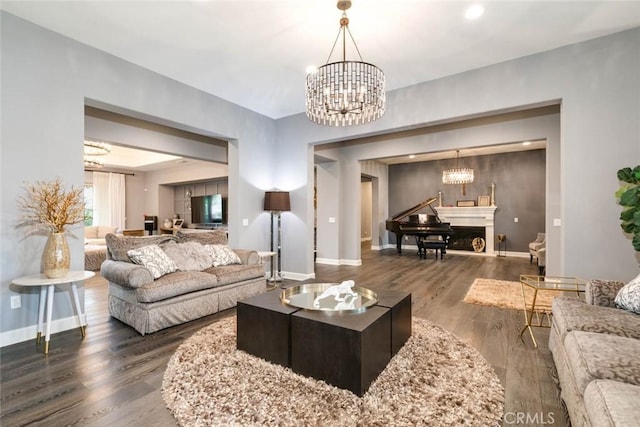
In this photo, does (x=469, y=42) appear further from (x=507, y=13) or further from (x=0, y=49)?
(x=0, y=49)

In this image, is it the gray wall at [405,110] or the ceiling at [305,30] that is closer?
the ceiling at [305,30]

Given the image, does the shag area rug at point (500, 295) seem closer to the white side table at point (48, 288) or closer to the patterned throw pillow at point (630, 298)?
the patterned throw pillow at point (630, 298)

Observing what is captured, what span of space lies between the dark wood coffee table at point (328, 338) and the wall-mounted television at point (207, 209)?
23.8ft

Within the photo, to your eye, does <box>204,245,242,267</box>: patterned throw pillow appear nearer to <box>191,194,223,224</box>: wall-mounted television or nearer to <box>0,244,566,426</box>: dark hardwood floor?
<box>0,244,566,426</box>: dark hardwood floor

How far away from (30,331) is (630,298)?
5.15 m

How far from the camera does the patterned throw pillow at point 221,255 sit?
13.3ft

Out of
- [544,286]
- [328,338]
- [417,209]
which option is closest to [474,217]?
[417,209]

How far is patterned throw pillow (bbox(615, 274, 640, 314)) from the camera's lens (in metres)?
2.10

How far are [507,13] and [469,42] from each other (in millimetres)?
503

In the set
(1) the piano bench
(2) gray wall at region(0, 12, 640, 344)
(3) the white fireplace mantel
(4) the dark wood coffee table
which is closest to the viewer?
(4) the dark wood coffee table

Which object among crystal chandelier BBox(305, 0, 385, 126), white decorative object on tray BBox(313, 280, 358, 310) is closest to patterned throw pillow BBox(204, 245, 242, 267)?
white decorative object on tray BBox(313, 280, 358, 310)

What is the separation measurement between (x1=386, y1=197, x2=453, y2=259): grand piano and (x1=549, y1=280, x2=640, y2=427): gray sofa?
5510 mm

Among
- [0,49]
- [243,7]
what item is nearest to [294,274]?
[243,7]

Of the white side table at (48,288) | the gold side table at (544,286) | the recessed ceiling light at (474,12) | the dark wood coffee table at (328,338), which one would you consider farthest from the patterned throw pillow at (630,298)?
the white side table at (48,288)
